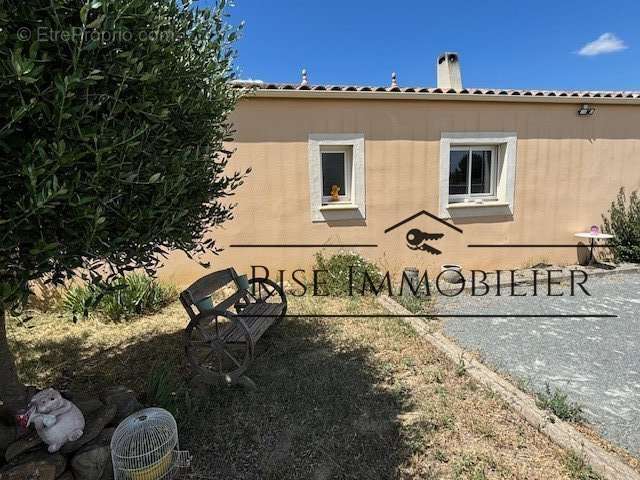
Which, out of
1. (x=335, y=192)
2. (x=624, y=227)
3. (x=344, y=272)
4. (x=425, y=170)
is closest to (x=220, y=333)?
(x=344, y=272)

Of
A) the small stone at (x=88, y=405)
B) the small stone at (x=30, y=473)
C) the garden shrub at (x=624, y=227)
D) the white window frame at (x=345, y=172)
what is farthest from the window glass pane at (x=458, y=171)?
the small stone at (x=30, y=473)

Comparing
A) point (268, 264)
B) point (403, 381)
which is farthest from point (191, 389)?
point (268, 264)

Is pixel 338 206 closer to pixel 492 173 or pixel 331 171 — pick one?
pixel 331 171

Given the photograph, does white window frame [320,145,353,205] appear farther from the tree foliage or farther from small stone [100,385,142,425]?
small stone [100,385,142,425]

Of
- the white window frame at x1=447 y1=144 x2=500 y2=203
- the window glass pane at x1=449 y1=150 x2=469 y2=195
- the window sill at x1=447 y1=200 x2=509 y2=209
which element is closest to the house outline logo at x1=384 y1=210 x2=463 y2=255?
the window sill at x1=447 y1=200 x2=509 y2=209

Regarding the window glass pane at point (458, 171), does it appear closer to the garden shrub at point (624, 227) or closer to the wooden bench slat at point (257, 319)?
the garden shrub at point (624, 227)

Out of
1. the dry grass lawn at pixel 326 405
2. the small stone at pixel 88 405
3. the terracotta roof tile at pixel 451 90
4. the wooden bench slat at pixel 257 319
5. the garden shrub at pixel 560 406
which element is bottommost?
the dry grass lawn at pixel 326 405

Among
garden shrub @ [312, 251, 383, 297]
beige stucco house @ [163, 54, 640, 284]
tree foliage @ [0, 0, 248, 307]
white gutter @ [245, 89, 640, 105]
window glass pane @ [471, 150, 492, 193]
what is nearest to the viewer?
tree foliage @ [0, 0, 248, 307]

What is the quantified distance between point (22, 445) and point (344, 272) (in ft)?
16.9

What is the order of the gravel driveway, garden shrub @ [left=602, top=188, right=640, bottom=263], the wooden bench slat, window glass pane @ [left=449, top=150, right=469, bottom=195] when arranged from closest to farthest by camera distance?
the gravel driveway → the wooden bench slat → window glass pane @ [left=449, top=150, right=469, bottom=195] → garden shrub @ [left=602, top=188, right=640, bottom=263]

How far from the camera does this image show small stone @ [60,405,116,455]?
2355 millimetres

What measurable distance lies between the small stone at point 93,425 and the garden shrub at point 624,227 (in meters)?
9.85

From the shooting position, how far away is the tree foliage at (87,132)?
171cm

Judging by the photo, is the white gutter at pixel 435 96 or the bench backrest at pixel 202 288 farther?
the white gutter at pixel 435 96
